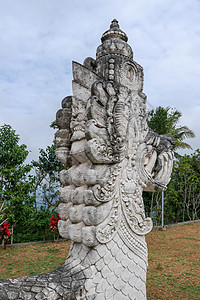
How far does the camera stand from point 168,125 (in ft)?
44.4

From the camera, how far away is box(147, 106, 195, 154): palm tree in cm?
1266

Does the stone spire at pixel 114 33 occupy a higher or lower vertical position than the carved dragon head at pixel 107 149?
higher

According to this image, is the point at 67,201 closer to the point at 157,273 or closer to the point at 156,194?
the point at 157,273

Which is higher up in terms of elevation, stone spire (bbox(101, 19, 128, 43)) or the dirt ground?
stone spire (bbox(101, 19, 128, 43))

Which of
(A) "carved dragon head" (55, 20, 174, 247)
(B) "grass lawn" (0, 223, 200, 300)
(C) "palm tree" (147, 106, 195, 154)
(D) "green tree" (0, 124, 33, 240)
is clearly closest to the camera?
(A) "carved dragon head" (55, 20, 174, 247)

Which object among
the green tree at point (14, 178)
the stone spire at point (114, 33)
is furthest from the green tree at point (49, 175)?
the stone spire at point (114, 33)

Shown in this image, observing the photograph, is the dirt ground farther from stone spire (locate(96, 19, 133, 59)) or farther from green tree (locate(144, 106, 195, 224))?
stone spire (locate(96, 19, 133, 59))

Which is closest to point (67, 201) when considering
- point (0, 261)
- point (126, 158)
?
point (126, 158)

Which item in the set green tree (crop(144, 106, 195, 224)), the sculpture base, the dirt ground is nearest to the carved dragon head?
the sculpture base

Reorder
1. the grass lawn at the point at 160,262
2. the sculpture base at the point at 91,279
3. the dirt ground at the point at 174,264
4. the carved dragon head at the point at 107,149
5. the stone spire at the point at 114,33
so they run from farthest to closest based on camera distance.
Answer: the grass lawn at the point at 160,262
the dirt ground at the point at 174,264
the stone spire at the point at 114,33
the carved dragon head at the point at 107,149
the sculpture base at the point at 91,279

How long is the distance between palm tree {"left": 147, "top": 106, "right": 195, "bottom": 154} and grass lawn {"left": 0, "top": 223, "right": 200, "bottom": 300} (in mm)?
4923

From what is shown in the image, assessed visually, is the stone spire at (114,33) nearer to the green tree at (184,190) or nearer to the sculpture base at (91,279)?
the sculpture base at (91,279)

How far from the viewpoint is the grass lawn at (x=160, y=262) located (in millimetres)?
5413

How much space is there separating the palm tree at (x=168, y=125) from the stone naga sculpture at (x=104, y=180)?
9606mm
